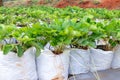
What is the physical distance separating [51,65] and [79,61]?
1.02ft

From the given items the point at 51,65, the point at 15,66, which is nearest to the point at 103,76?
the point at 51,65

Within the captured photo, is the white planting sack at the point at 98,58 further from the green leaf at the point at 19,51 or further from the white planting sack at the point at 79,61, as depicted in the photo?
the green leaf at the point at 19,51

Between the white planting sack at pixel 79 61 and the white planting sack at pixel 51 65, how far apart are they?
12cm

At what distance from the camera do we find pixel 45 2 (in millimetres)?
13367

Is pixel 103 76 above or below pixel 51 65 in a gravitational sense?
below

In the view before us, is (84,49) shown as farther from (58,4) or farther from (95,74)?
(58,4)

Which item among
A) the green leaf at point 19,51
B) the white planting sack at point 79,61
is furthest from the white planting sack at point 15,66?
the white planting sack at point 79,61

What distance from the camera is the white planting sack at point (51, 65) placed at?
6.90ft

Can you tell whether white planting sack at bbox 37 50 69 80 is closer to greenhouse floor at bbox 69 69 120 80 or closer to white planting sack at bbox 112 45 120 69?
greenhouse floor at bbox 69 69 120 80

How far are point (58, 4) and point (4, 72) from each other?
35.0ft

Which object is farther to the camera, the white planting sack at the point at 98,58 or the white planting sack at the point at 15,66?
the white planting sack at the point at 98,58

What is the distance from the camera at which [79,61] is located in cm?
230

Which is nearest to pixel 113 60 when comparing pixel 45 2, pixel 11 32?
pixel 11 32

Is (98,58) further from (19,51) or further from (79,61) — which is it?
(19,51)
